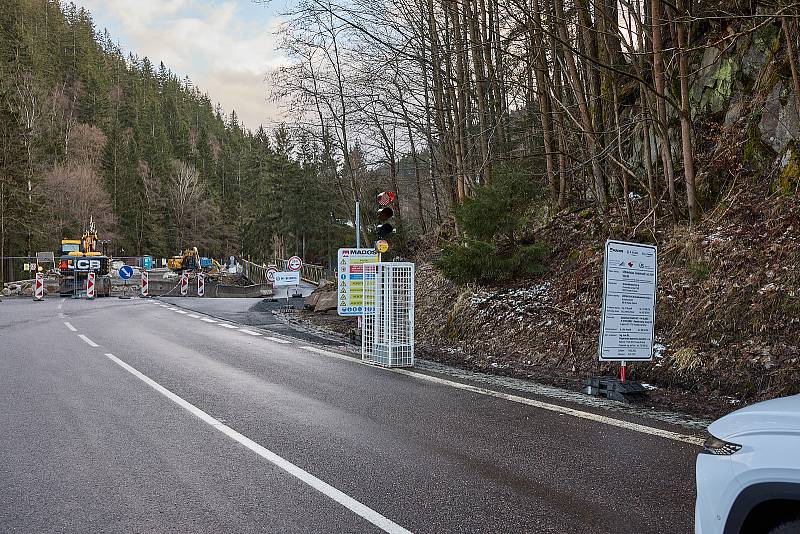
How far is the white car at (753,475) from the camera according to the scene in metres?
2.46

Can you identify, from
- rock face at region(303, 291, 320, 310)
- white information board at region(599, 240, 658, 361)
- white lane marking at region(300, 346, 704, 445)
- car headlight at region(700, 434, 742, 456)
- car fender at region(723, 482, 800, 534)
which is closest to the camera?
car fender at region(723, 482, 800, 534)

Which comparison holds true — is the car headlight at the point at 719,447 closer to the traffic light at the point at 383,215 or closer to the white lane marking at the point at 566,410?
the white lane marking at the point at 566,410

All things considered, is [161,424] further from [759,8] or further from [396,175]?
[396,175]

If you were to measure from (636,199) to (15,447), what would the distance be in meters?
12.6

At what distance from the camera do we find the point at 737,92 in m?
12.8

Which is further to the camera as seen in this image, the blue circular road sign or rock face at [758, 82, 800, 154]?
the blue circular road sign

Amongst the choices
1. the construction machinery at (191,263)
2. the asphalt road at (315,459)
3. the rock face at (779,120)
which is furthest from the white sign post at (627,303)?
the construction machinery at (191,263)

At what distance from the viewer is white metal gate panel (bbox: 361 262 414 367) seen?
10.6 m

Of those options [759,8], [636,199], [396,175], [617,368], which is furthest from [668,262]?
[396,175]

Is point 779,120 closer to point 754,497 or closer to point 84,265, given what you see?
point 754,497

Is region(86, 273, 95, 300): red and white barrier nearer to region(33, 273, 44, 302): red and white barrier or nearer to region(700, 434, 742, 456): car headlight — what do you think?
region(33, 273, 44, 302): red and white barrier

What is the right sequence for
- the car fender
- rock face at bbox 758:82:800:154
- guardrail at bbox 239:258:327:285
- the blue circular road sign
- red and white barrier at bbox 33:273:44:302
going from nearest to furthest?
the car fender → rock face at bbox 758:82:800:154 → red and white barrier at bbox 33:273:44:302 → the blue circular road sign → guardrail at bbox 239:258:327:285

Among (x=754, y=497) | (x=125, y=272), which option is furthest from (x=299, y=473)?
(x=125, y=272)

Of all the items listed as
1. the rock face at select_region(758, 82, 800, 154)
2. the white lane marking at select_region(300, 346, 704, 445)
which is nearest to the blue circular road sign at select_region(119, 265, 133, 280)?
the white lane marking at select_region(300, 346, 704, 445)
